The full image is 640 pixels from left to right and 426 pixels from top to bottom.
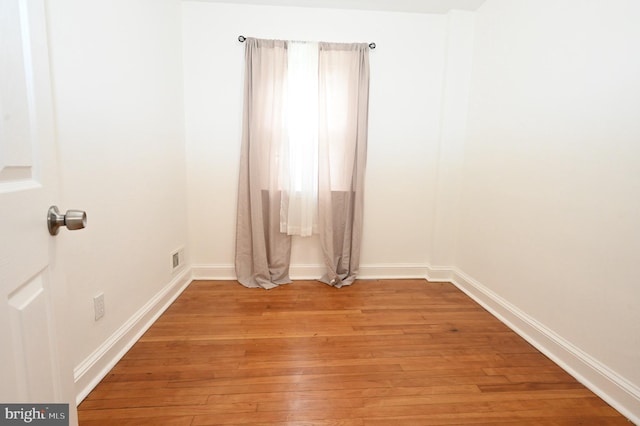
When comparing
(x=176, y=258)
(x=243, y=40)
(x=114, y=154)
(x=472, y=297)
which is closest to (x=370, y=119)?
(x=243, y=40)

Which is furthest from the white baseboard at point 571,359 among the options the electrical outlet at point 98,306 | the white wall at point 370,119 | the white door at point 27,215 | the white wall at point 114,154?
the electrical outlet at point 98,306

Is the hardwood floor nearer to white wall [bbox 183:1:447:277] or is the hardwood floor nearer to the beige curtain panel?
the beige curtain panel

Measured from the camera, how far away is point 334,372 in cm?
156

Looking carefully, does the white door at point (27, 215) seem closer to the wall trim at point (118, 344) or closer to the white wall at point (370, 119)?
the wall trim at point (118, 344)

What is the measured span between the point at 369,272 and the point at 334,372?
139 cm

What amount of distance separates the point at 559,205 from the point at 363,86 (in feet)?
5.56

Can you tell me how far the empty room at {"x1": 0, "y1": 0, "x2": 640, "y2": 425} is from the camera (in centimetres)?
123

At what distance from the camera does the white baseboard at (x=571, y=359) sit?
1.33m

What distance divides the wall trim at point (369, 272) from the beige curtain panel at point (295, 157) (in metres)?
0.14

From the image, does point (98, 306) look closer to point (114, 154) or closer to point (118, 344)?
point (118, 344)

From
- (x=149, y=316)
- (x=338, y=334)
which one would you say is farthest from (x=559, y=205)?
(x=149, y=316)

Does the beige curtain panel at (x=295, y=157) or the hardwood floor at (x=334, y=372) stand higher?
the beige curtain panel at (x=295, y=157)

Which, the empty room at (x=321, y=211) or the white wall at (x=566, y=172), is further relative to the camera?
the white wall at (x=566, y=172)

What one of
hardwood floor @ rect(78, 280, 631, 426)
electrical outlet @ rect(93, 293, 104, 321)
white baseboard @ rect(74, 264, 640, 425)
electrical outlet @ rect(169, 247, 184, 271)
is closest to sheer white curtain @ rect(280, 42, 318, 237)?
white baseboard @ rect(74, 264, 640, 425)
